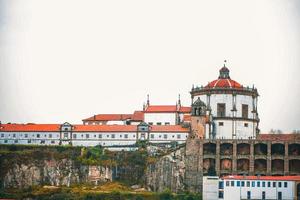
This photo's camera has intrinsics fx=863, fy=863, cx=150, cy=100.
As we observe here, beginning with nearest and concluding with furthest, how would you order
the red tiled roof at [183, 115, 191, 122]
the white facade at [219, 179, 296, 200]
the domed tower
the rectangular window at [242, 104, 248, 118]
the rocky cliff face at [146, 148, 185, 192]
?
the white facade at [219, 179, 296, 200], the rocky cliff face at [146, 148, 185, 192], the domed tower, the red tiled roof at [183, 115, 191, 122], the rectangular window at [242, 104, 248, 118]

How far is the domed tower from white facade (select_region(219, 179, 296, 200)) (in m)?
13.7

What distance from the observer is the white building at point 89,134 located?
103 metres

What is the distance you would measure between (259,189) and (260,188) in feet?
0.48

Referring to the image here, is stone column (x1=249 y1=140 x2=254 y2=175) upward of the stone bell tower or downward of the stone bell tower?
downward

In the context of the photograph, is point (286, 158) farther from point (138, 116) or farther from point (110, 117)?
point (110, 117)

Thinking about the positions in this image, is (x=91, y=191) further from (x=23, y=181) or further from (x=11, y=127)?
(x=11, y=127)

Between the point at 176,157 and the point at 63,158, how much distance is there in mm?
13117

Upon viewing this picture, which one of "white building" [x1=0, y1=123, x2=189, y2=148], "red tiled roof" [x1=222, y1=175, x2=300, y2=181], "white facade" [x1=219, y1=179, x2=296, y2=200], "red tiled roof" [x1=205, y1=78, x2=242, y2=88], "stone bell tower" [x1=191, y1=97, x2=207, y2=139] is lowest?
"white facade" [x1=219, y1=179, x2=296, y2=200]

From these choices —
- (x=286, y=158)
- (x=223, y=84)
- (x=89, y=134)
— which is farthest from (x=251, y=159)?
(x=89, y=134)

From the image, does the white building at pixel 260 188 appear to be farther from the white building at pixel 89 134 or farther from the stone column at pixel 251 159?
the white building at pixel 89 134

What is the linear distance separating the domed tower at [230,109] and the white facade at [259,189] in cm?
1367

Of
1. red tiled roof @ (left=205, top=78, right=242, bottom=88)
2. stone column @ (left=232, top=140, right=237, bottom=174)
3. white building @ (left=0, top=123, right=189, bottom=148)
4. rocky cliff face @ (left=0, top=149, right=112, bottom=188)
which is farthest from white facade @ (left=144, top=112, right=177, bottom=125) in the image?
rocky cliff face @ (left=0, top=149, right=112, bottom=188)

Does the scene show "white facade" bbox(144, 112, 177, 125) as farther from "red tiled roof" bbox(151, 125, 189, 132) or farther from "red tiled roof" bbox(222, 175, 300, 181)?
"red tiled roof" bbox(222, 175, 300, 181)

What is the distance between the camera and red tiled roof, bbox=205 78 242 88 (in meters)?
106
